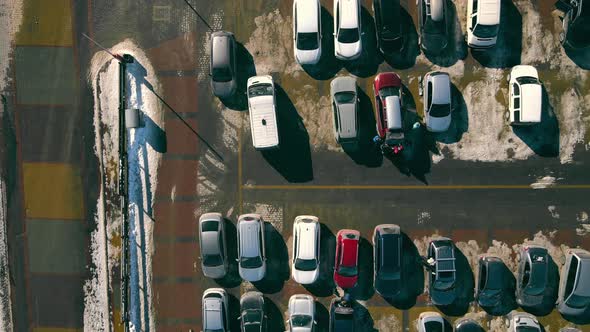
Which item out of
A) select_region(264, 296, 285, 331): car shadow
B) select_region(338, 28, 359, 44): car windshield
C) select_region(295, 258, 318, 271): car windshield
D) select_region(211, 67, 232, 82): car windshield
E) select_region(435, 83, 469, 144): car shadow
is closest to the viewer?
select_region(338, 28, 359, 44): car windshield

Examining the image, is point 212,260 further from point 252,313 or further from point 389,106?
point 389,106

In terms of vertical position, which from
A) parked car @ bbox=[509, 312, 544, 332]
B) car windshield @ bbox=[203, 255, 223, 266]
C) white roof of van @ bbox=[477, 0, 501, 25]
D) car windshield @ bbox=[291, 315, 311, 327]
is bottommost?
parked car @ bbox=[509, 312, 544, 332]

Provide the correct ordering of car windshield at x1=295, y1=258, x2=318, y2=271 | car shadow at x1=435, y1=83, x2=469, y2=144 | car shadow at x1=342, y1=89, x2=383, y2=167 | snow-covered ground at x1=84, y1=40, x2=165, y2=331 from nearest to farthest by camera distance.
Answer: car windshield at x1=295, y1=258, x2=318, y2=271, car shadow at x1=435, y1=83, x2=469, y2=144, car shadow at x1=342, y1=89, x2=383, y2=167, snow-covered ground at x1=84, y1=40, x2=165, y2=331

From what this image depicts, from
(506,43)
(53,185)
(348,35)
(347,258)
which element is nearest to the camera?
(348,35)

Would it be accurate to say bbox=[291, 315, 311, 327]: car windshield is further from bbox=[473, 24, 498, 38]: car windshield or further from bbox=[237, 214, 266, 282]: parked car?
bbox=[473, 24, 498, 38]: car windshield

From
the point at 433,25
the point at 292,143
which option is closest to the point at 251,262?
the point at 292,143

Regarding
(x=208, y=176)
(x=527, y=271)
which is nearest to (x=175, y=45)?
(x=208, y=176)

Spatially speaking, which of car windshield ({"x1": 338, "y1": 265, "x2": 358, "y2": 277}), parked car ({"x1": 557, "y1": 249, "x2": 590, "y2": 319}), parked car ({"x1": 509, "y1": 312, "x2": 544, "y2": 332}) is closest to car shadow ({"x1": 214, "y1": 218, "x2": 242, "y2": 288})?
car windshield ({"x1": 338, "y1": 265, "x2": 358, "y2": 277})
